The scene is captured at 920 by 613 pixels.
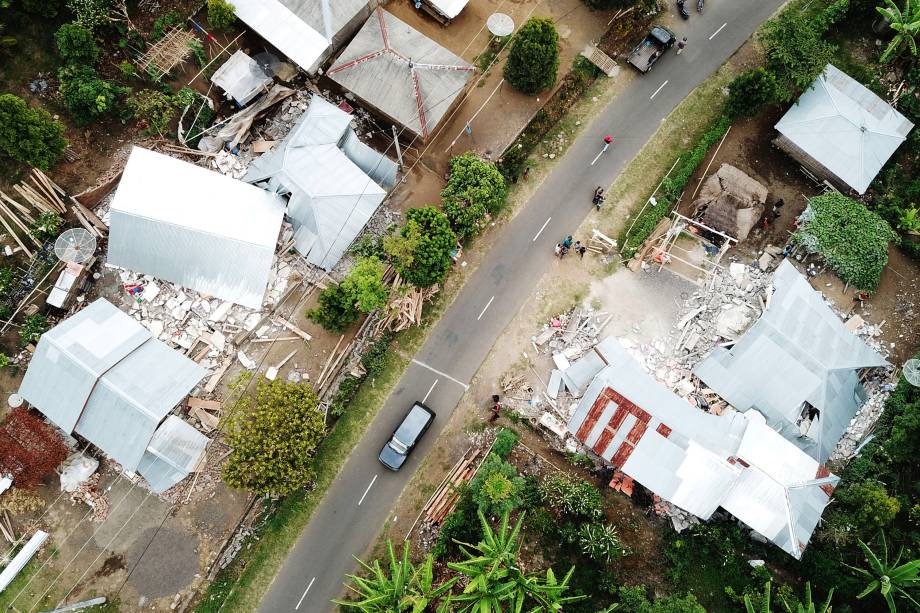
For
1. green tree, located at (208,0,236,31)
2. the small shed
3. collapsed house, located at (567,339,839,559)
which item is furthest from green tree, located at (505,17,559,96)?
collapsed house, located at (567,339,839,559)

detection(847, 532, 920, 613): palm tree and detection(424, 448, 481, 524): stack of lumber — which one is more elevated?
detection(847, 532, 920, 613): palm tree

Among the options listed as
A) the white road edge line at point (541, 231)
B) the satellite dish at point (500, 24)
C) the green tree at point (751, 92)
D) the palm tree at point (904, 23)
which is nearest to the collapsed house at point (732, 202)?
the green tree at point (751, 92)

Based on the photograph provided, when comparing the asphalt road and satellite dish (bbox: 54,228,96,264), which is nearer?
the asphalt road

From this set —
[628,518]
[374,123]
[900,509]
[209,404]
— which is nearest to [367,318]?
[209,404]

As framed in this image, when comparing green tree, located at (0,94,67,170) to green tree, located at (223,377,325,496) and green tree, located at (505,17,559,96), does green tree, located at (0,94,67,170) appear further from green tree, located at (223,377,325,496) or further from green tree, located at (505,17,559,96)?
green tree, located at (505,17,559,96)

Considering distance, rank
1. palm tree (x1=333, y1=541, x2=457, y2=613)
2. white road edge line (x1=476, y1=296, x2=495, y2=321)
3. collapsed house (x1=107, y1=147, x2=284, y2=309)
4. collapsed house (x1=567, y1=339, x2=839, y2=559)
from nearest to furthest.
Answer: palm tree (x1=333, y1=541, x2=457, y2=613), collapsed house (x1=567, y1=339, x2=839, y2=559), collapsed house (x1=107, y1=147, x2=284, y2=309), white road edge line (x1=476, y1=296, x2=495, y2=321)

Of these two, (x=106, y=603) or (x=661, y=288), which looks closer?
(x=106, y=603)

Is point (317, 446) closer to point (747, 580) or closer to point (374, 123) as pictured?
point (374, 123)
